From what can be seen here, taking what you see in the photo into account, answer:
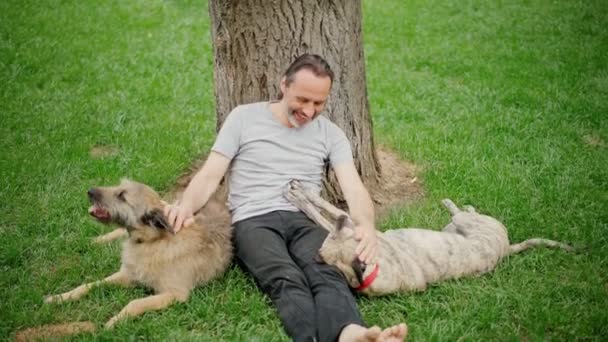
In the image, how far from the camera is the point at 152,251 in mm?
3852

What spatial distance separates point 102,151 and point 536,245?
421 cm

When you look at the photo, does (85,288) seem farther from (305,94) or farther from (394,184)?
(394,184)

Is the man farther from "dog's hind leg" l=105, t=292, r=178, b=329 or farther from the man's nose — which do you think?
"dog's hind leg" l=105, t=292, r=178, b=329

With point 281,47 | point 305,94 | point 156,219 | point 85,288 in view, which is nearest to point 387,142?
point 281,47

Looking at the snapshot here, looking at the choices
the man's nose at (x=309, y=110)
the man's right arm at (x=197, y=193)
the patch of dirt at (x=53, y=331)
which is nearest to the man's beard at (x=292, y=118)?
the man's nose at (x=309, y=110)

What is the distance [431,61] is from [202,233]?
19.9ft

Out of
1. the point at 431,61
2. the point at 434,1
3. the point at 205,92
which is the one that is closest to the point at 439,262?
the point at 205,92

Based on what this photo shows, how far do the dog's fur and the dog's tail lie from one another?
7.27ft

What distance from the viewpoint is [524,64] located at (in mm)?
8742

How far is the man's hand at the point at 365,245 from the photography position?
141 inches

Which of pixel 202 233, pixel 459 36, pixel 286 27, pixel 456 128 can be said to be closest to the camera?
pixel 202 233

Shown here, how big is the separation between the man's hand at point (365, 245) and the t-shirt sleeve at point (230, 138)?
109 cm

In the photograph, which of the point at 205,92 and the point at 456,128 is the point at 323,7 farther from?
the point at 205,92

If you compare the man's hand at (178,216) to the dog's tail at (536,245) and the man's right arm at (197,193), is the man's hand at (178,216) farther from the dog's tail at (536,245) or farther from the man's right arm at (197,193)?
the dog's tail at (536,245)
